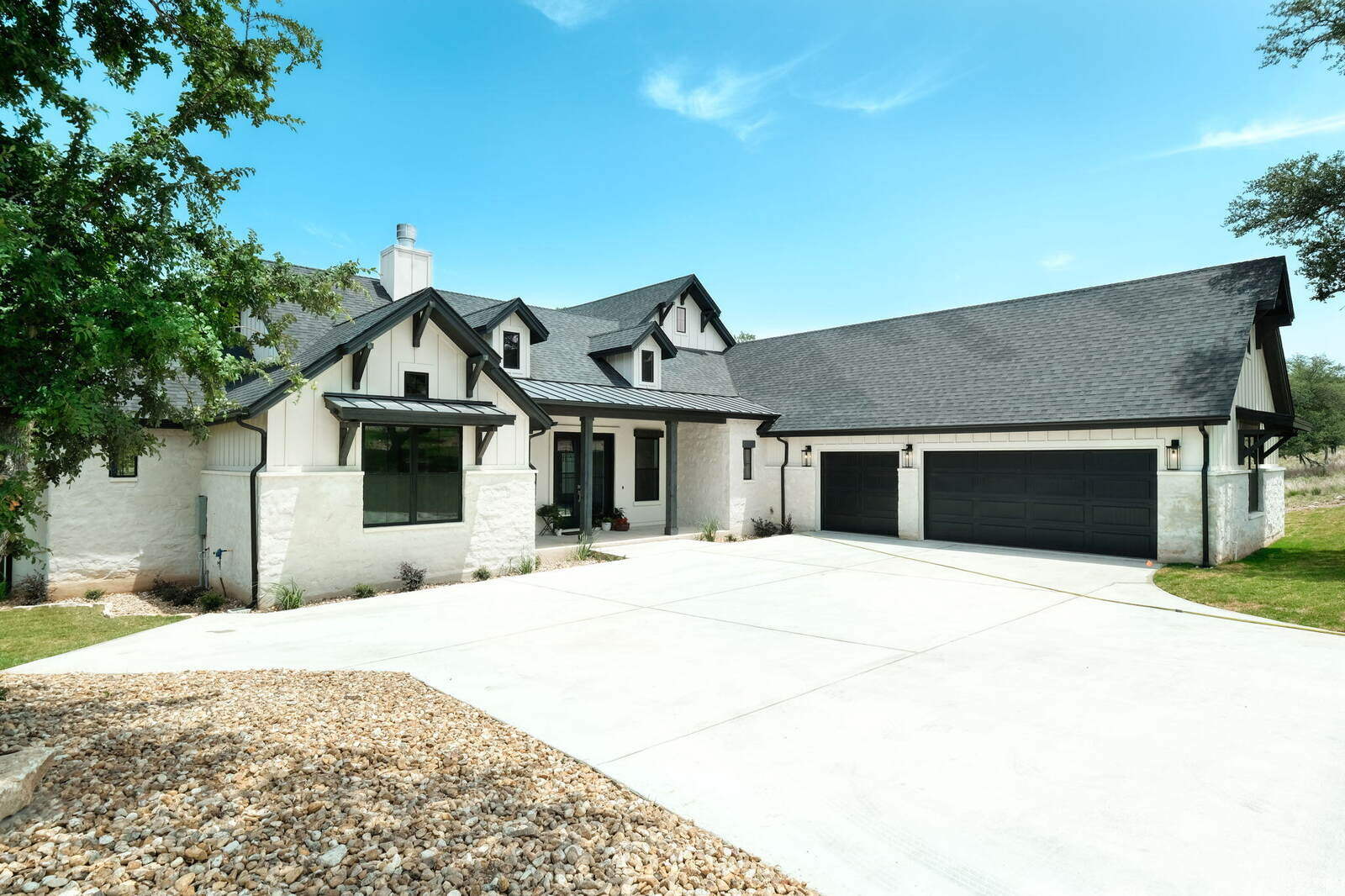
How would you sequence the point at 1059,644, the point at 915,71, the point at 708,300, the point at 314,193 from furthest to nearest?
1. the point at 708,300
2. the point at 314,193
3. the point at 915,71
4. the point at 1059,644

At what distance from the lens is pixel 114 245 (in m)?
4.92

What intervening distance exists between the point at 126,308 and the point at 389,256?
13414 millimetres

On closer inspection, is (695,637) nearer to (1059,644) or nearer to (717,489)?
(1059,644)

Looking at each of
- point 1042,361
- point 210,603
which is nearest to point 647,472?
point 1042,361

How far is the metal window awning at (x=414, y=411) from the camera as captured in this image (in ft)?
36.2

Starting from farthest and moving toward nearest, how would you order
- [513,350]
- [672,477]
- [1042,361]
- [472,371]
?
[672,477], [1042,361], [513,350], [472,371]

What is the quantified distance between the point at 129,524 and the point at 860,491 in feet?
52.1

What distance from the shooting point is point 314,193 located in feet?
54.7

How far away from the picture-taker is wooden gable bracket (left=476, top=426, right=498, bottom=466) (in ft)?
42.0

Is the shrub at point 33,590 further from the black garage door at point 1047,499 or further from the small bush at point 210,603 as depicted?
the black garage door at point 1047,499

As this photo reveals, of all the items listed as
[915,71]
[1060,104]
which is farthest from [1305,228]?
[915,71]

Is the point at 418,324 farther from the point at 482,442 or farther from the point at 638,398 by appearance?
the point at 638,398

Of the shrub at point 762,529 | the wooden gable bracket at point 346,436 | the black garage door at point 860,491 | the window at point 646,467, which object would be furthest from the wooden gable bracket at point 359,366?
the black garage door at point 860,491

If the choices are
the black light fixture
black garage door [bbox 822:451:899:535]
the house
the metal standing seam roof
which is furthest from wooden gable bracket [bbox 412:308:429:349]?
the black light fixture
